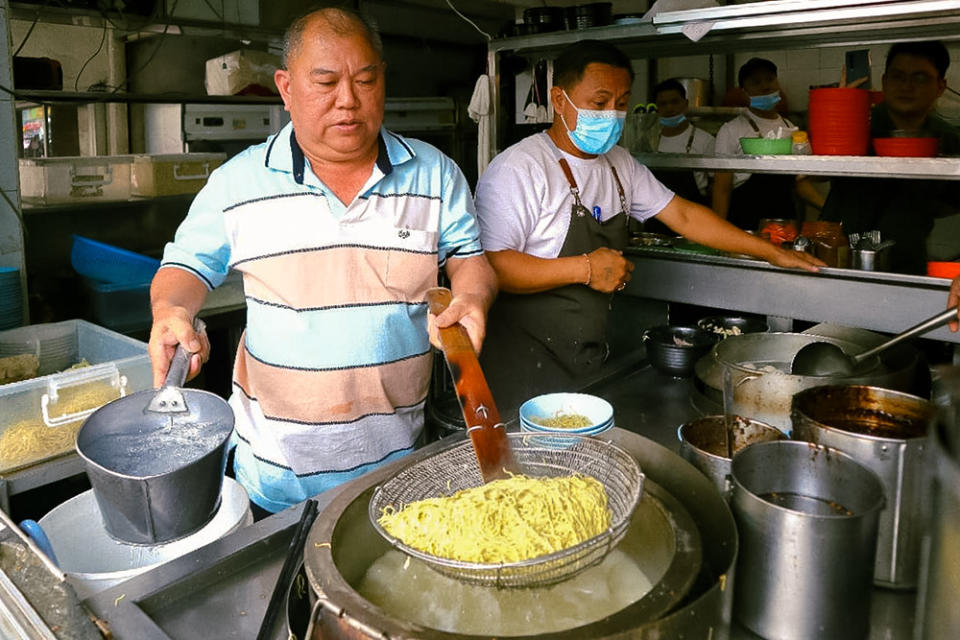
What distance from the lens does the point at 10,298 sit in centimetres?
352

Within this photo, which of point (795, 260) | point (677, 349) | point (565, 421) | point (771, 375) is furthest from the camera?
point (795, 260)

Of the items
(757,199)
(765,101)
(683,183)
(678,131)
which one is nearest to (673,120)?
(678,131)

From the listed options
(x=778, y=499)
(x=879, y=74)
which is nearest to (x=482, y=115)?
(x=778, y=499)

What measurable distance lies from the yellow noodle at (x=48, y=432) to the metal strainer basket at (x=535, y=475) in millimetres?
1734

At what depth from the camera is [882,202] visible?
3.77 meters

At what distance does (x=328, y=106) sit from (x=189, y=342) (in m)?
0.67

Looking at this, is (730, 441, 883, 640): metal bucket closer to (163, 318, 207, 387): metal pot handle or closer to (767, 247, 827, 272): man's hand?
(163, 318, 207, 387): metal pot handle

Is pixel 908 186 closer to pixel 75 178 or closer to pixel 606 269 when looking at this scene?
pixel 606 269

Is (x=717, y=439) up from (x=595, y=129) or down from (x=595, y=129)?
down

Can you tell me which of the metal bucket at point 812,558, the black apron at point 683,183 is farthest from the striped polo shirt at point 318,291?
the black apron at point 683,183

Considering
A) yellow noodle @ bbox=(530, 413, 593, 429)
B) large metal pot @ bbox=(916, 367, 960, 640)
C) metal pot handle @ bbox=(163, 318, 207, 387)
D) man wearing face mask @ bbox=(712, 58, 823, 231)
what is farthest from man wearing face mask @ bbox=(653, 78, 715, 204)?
large metal pot @ bbox=(916, 367, 960, 640)

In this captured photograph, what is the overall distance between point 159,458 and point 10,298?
2.68 meters

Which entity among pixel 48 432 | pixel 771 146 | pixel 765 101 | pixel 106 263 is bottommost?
pixel 48 432

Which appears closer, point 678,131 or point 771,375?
point 771,375
